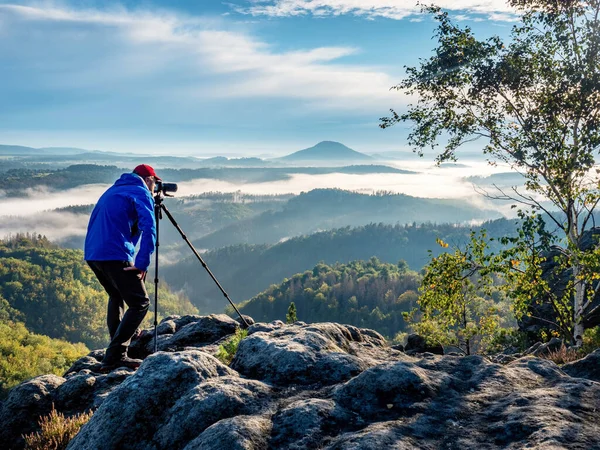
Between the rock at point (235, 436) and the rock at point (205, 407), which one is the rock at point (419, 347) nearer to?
the rock at point (205, 407)

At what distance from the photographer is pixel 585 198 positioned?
45.0 ft

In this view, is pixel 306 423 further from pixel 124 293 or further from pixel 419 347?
pixel 419 347

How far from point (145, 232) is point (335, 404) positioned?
5276 millimetres

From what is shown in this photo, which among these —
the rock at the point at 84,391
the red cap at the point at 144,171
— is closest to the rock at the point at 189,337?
the rock at the point at 84,391

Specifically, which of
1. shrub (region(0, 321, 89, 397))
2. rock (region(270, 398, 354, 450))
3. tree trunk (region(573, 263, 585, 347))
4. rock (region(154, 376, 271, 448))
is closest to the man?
rock (region(154, 376, 271, 448))

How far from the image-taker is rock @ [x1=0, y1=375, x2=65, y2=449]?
7.84 m

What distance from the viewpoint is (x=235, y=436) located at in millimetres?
4285

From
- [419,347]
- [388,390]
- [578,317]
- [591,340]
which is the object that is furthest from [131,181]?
[591,340]

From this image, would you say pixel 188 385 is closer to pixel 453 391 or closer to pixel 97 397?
pixel 453 391

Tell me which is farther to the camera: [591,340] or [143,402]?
[591,340]

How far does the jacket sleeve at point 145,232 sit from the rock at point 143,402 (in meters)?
2.63

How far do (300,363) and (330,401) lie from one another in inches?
58.1

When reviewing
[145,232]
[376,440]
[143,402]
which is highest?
[145,232]

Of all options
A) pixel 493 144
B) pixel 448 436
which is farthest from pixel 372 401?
pixel 493 144
